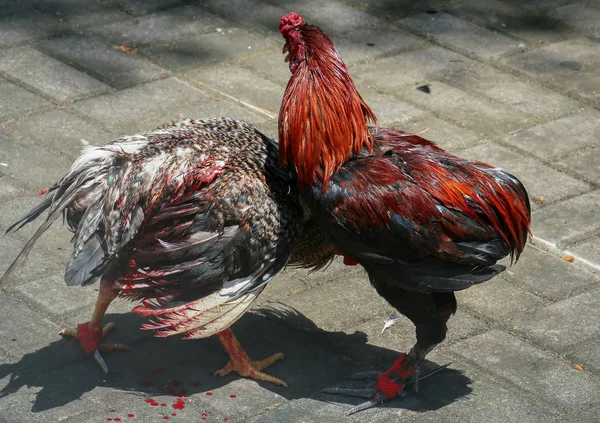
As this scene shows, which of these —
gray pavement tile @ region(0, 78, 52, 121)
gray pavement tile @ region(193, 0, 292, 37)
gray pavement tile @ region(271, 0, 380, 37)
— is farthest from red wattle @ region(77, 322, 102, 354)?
gray pavement tile @ region(271, 0, 380, 37)

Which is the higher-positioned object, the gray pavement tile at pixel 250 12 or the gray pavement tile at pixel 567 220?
the gray pavement tile at pixel 250 12

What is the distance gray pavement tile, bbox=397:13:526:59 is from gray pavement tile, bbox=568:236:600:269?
2.75 meters

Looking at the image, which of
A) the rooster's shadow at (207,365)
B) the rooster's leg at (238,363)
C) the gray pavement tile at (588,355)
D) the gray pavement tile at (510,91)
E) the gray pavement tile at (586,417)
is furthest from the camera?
the gray pavement tile at (510,91)

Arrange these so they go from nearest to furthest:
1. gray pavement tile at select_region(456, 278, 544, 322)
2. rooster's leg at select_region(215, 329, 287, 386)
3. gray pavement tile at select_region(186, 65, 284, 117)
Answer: rooster's leg at select_region(215, 329, 287, 386) < gray pavement tile at select_region(456, 278, 544, 322) < gray pavement tile at select_region(186, 65, 284, 117)

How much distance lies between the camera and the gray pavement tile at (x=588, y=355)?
5355mm

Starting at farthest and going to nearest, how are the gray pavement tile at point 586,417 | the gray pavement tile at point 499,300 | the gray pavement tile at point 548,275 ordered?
the gray pavement tile at point 548,275 < the gray pavement tile at point 499,300 < the gray pavement tile at point 586,417

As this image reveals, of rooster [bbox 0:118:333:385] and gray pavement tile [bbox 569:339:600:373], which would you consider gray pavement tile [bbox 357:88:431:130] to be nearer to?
gray pavement tile [bbox 569:339:600:373]

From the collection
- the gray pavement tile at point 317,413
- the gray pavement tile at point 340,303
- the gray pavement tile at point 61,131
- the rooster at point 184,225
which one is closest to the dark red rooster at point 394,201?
the gray pavement tile at point 317,413

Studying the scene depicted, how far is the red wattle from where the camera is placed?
5.22 m

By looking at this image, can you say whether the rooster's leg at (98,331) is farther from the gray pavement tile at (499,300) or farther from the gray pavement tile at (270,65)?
the gray pavement tile at (270,65)

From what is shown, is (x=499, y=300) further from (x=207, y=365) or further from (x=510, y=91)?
(x=510, y=91)

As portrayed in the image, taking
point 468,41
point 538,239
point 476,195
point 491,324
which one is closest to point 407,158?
point 476,195

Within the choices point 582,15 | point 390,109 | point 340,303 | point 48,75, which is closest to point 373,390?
point 340,303

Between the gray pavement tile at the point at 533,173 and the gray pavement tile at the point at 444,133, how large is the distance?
0.32 feet
